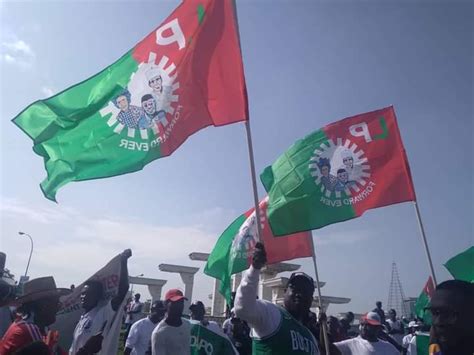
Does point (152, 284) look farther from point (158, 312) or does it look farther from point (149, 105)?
point (149, 105)

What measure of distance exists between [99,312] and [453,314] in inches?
166

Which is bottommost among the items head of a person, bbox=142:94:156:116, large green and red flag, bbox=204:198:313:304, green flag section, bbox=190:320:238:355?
green flag section, bbox=190:320:238:355

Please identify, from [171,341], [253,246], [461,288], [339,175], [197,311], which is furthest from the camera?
[197,311]

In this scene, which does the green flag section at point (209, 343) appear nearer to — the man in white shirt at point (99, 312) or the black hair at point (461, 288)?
the man in white shirt at point (99, 312)

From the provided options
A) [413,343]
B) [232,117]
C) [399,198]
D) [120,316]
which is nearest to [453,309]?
[232,117]

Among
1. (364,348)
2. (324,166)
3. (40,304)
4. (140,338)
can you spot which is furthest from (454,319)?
(140,338)

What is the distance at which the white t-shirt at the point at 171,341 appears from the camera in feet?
22.9

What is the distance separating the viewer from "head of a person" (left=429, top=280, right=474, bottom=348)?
2.77 m

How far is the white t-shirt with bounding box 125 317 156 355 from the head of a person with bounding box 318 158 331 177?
4.57 metres

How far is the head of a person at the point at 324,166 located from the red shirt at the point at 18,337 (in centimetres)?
475

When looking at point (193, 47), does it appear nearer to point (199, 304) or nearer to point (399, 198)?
point (399, 198)

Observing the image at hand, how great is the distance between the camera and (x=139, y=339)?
8.53 m

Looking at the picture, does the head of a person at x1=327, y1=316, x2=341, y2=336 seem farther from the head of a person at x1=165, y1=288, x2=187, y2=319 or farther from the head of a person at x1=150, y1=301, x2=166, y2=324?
the head of a person at x1=150, y1=301, x2=166, y2=324

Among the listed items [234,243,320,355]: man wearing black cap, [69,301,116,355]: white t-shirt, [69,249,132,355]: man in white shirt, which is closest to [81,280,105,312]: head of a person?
[69,249,132,355]: man in white shirt
